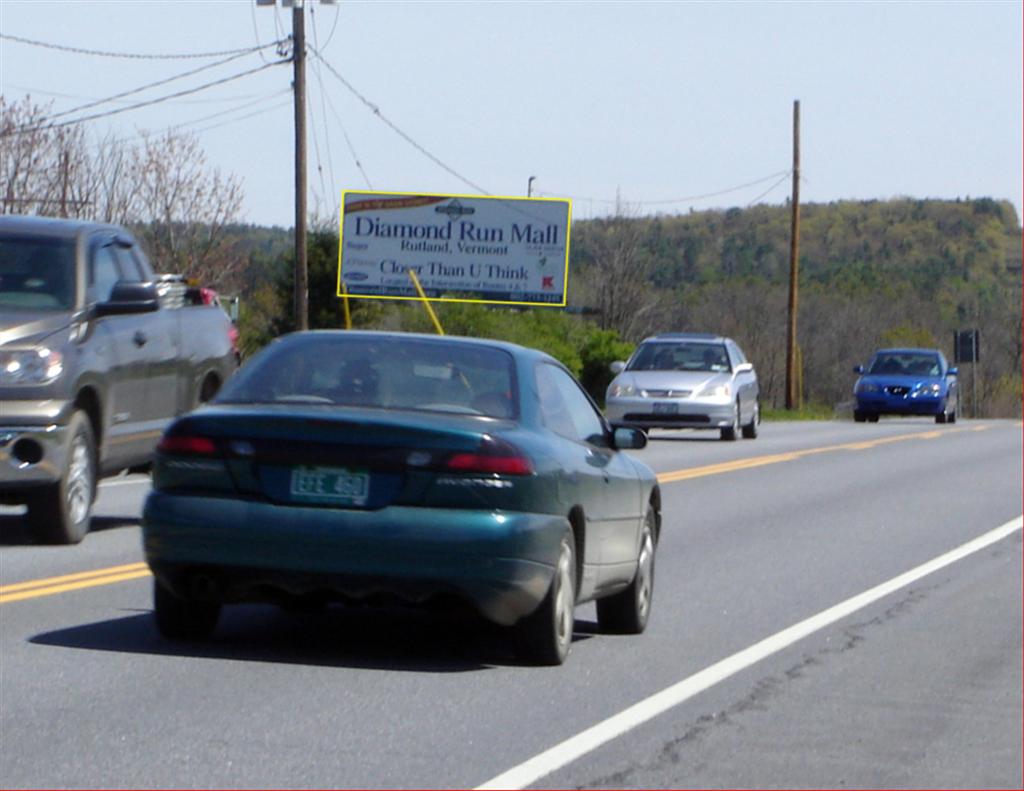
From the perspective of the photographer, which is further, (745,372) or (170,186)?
(170,186)

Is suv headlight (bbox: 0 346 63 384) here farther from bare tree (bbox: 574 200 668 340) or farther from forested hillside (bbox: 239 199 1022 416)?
bare tree (bbox: 574 200 668 340)

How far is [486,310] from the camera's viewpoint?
168ft

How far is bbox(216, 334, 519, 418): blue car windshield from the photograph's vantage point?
28.5 ft

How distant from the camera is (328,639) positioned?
9.32 m

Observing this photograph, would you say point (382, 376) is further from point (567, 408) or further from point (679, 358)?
point (679, 358)

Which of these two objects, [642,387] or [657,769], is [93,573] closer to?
[657,769]

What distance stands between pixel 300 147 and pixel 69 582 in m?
26.1

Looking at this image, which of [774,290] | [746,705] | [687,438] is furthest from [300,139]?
[774,290]

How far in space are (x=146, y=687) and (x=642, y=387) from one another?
68.2 feet

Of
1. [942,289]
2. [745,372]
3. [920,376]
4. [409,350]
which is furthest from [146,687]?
[942,289]

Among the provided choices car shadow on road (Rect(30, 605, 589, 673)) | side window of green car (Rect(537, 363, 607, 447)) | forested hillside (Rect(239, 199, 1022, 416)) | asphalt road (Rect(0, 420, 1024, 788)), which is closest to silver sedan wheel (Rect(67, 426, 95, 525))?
asphalt road (Rect(0, 420, 1024, 788))

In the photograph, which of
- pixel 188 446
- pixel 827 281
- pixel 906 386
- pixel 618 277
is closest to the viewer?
pixel 188 446

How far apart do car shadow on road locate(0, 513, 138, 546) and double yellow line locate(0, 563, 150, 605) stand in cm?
125

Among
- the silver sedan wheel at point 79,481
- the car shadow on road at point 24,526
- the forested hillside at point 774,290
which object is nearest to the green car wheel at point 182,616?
the silver sedan wheel at point 79,481
